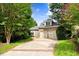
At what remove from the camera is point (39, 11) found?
6730 mm

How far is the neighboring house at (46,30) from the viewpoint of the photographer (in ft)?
22.1

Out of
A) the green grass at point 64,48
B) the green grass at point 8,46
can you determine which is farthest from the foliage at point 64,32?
the green grass at point 8,46

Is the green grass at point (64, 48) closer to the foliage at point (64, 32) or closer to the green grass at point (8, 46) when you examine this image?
the foliage at point (64, 32)

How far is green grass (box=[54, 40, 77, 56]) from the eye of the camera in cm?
665

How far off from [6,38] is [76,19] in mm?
1208

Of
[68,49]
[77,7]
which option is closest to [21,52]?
[68,49]

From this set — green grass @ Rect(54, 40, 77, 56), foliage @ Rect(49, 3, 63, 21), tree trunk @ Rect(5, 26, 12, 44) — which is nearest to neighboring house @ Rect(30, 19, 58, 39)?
foliage @ Rect(49, 3, 63, 21)

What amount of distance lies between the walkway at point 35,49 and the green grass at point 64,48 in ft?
0.29

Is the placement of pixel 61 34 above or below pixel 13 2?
below

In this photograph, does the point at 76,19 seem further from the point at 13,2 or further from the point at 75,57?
the point at 13,2

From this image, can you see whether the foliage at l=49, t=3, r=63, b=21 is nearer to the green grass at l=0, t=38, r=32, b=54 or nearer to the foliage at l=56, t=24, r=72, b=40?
the foliage at l=56, t=24, r=72, b=40

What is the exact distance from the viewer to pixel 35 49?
674cm

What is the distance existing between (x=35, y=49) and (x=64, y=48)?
1.58ft

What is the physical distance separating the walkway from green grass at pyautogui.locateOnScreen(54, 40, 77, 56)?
90 mm
